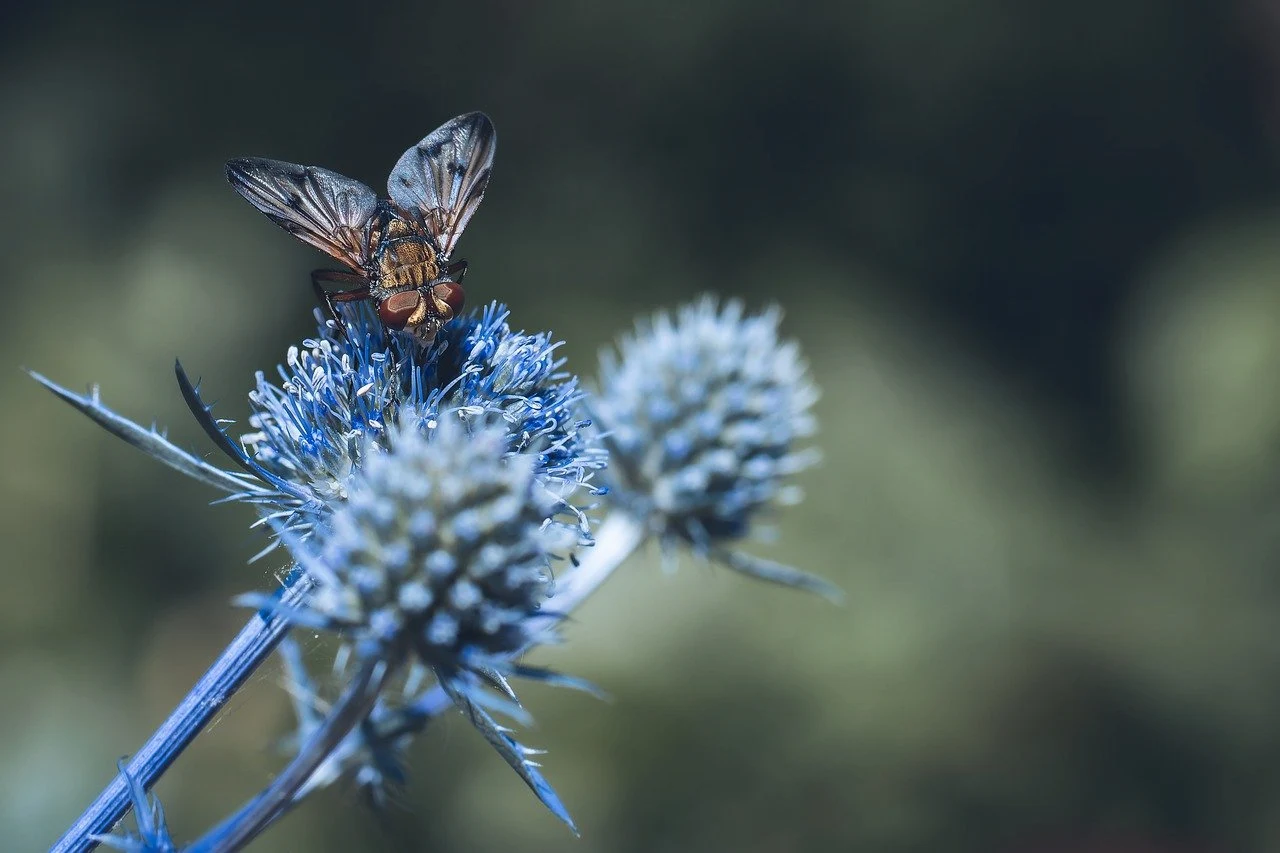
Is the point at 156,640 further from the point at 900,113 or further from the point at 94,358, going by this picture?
the point at 900,113

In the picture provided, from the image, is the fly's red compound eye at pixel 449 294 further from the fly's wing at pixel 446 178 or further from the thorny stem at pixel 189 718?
the thorny stem at pixel 189 718

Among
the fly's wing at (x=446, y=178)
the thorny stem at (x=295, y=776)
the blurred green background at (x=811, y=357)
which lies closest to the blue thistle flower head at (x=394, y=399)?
the fly's wing at (x=446, y=178)

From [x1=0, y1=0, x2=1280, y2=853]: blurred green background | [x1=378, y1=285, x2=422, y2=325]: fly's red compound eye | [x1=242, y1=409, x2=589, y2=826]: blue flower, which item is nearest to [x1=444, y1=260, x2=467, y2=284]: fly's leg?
[x1=378, y1=285, x2=422, y2=325]: fly's red compound eye

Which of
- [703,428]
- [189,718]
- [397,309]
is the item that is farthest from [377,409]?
[703,428]

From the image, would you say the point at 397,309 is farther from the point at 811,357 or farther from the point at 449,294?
the point at 811,357

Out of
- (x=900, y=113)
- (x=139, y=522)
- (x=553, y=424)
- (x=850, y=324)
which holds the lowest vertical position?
(x=139, y=522)

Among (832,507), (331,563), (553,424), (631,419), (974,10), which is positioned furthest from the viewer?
(974,10)

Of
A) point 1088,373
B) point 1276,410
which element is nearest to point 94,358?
point 1088,373
